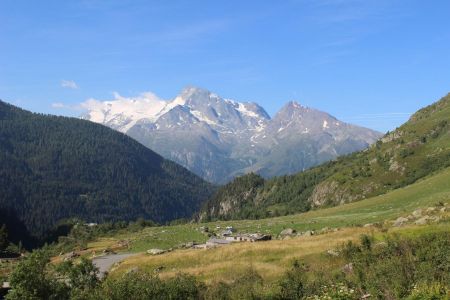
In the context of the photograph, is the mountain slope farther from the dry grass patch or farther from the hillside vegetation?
the dry grass patch

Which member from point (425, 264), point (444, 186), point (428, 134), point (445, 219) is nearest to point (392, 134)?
point (428, 134)

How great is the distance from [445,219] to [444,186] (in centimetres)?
4071

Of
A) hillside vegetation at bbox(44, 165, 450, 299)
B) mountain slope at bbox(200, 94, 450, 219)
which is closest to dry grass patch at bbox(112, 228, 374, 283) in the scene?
hillside vegetation at bbox(44, 165, 450, 299)

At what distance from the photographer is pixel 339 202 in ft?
481

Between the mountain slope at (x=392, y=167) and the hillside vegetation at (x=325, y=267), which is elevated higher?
the mountain slope at (x=392, y=167)

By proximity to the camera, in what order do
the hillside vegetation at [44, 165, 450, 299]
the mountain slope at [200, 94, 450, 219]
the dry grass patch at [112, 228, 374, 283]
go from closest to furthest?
the hillside vegetation at [44, 165, 450, 299] → the dry grass patch at [112, 228, 374, 283] → the mountain slope at [200, 94, 450, 219]

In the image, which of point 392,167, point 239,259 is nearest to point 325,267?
point 239,259

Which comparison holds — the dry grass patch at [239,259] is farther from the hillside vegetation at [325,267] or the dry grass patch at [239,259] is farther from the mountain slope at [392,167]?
the mountain slope at [392,167]

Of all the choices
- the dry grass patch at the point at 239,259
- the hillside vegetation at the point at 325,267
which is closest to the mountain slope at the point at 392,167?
the hillside vegetation at the point at 325,267

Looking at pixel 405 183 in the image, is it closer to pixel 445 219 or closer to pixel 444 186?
pixel 444 186

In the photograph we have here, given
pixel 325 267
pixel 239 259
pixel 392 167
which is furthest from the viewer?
pixel 392 167

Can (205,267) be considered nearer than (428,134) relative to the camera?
Yes

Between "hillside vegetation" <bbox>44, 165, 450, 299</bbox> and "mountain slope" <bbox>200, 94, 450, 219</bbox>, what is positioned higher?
"mountain slope" <bbox>200, 94, 450, 219</bbox>

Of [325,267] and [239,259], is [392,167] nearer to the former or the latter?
[239,259]
